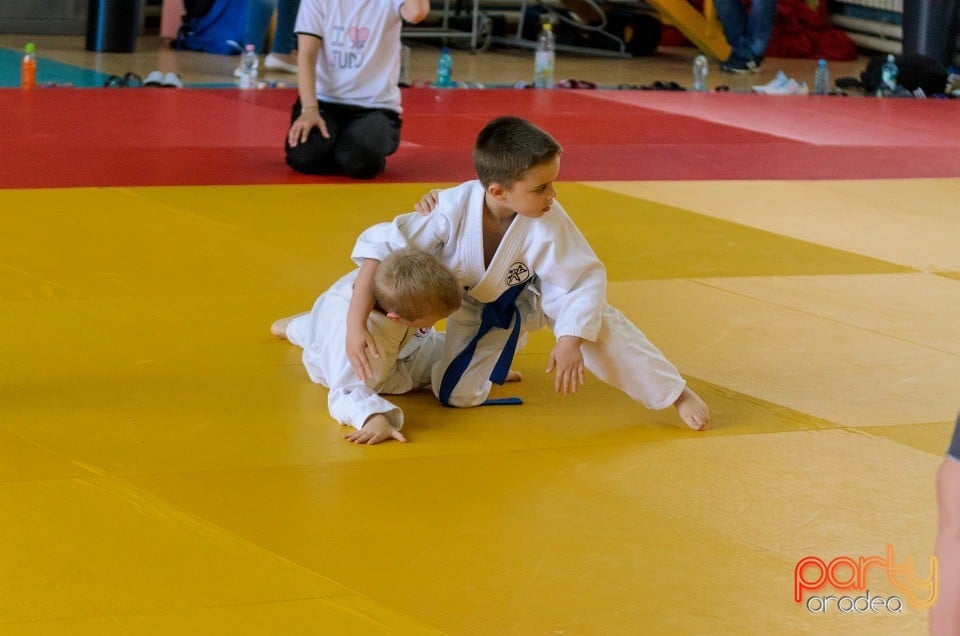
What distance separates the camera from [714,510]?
3.08 m

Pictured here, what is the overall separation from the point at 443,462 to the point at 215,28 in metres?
8.97

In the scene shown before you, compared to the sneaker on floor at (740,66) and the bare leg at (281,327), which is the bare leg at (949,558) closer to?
the bare leg at (281,327)

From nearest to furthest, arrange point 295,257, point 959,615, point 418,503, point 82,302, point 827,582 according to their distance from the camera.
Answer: point 959,615 < point 827,582 < point 418,503 < point 82,302 < point 295,257

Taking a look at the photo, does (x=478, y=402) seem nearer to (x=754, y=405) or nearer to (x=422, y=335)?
(x=422, y=335)

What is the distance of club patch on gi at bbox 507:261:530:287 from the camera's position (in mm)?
3576

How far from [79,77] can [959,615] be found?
825 cm

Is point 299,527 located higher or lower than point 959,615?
lower

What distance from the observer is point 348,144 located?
21.3ft

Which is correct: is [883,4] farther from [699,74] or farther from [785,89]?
[699,74]

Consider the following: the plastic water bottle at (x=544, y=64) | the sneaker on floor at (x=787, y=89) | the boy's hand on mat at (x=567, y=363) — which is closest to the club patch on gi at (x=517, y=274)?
the boy's hand on mat at (x=567, y=363)

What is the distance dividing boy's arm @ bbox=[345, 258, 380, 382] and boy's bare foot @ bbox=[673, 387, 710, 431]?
845 millimetres

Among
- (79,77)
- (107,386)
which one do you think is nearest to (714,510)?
(107,386)

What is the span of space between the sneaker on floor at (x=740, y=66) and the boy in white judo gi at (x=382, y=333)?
31.0 feet

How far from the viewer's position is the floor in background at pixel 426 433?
8.57 feet
